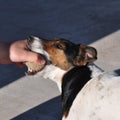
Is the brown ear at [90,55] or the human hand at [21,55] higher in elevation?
the human hand at [21,55]

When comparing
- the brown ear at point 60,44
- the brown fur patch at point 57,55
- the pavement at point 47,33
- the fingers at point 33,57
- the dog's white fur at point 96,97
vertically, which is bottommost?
the pavement at point 47,33

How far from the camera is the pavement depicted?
7.68 meters

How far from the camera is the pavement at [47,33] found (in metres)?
7.68

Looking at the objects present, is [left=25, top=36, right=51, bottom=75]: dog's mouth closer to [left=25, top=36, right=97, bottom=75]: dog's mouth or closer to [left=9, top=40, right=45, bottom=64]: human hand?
[left=25, top=36, right=97, bottom=75]: dog's mouth

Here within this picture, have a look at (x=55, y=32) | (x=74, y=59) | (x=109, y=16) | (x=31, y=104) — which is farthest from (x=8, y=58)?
(x=109, y=16)

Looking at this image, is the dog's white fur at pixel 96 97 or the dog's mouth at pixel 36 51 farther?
the dog's mouth at pixel 36 51

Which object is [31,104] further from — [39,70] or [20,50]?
[20,50]

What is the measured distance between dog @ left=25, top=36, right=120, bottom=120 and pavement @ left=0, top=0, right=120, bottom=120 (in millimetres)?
1466

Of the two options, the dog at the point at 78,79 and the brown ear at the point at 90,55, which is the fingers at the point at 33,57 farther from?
the brown ear at the point at 90,55

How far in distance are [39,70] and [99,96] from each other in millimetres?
736

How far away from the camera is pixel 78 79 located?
5.92m

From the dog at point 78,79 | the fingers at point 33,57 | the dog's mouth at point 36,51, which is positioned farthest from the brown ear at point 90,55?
the fingers at point 33,57

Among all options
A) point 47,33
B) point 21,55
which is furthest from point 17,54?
point 47,33

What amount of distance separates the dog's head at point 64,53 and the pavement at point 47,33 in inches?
60.1
